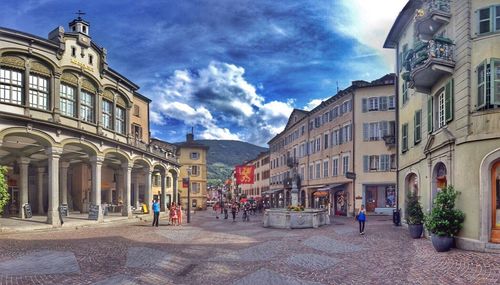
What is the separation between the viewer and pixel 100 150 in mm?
28391

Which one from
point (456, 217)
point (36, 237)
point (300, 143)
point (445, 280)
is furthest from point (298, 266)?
point (300, 143)

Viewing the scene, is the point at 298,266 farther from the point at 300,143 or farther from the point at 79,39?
the point at 300,143

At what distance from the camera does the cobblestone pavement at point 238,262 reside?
10453 mm

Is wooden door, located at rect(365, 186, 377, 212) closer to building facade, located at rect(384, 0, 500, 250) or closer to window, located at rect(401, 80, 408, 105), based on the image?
window, located at rect(401, 80, 408, 105)

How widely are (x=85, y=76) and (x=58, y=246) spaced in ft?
50.0

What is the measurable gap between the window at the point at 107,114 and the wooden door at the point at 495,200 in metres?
25.9

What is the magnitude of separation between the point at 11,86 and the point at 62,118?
3.59 metres

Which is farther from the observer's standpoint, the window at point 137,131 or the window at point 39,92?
the window at point 137,131

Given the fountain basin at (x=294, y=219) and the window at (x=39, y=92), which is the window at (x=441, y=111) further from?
the window at (x=39, y=92)

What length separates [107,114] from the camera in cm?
3191

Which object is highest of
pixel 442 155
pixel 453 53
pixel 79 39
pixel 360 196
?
pixel 79 39

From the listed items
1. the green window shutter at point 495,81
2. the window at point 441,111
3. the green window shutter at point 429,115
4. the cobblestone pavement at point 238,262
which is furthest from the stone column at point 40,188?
the green window shutter at point 495,81

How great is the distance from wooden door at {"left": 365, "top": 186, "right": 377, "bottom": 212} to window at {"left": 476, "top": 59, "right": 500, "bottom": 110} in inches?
1085

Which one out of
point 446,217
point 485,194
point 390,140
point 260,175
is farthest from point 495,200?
point 260,175
